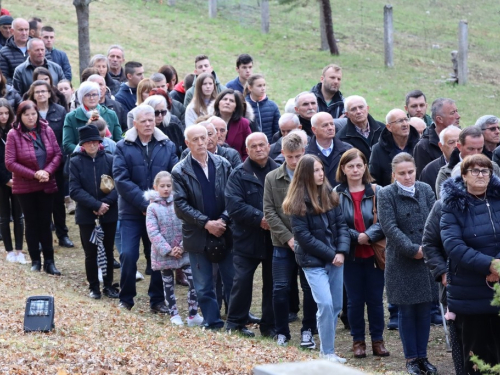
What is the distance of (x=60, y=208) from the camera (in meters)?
14.3

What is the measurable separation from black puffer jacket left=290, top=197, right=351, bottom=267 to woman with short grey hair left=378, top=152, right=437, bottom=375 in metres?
0.47

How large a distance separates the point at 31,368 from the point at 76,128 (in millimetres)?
6135

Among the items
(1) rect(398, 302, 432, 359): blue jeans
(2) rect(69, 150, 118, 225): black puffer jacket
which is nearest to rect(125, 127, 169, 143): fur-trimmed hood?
(2) rect(69, 150, 118, 225): black puffer jacket

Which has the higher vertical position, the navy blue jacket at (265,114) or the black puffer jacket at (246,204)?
the navy blue jacket at (265,114)

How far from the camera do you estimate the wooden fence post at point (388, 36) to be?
27.6 m

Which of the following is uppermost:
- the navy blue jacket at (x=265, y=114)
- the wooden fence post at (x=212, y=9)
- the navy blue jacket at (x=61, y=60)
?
the wooden fence post at (x=212, y=9)

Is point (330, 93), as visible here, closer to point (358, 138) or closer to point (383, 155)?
point (358, 138)

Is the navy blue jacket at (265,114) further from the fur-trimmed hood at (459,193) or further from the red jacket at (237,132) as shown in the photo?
the fur-trimmed hood at (459,193)

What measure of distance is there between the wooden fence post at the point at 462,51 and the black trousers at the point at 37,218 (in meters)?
15.7

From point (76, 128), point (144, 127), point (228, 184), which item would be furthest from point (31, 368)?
point (76, 128)

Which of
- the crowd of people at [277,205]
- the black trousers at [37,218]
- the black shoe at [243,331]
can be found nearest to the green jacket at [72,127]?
the crowd of people at [277,205]

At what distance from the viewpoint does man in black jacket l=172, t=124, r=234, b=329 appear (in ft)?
33.9

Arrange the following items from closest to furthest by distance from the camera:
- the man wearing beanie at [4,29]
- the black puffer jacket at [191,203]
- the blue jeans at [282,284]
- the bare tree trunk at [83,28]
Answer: the blue jeans at [282,284] < the black puffer jacket at [191,203] < the man wearing beanie at [4,29] < the bare tree trunk at [83,28]

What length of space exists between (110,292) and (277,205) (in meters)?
3.38
